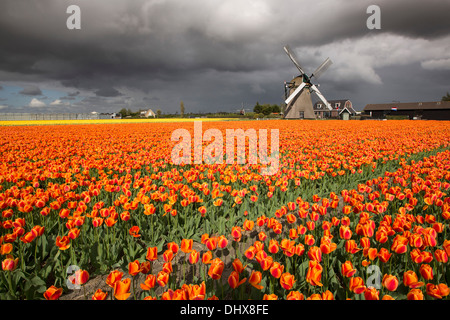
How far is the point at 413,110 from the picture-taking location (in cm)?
7000

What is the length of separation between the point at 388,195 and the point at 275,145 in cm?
767

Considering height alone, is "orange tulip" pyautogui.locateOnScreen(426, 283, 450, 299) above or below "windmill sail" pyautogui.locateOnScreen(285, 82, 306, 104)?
below

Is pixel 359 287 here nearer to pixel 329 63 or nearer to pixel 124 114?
pixel 329 63

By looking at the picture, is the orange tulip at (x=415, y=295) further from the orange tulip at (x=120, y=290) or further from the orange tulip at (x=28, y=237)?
the orange tulip at (x=28, y=237)

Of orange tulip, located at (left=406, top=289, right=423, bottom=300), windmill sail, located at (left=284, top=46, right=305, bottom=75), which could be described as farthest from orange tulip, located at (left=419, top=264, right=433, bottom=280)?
windmill sail, located at (left=284, top=46, right=305, bottom=75)

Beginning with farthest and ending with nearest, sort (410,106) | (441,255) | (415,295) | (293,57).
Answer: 1. (410,106)
2. (293,57)
3. (441,255)
4. (415,295)

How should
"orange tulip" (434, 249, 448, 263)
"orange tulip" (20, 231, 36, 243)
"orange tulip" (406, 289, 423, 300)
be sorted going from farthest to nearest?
"orange tulip" (20, 231, 36, 243) < "orange tulip" (434, 249, 448, 263) < "orange tulip" (406, 289, 423, 300)

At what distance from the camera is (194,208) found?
4773mm

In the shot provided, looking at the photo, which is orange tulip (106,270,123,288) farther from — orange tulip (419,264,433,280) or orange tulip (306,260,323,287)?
orange tulip (419,264,433,280)

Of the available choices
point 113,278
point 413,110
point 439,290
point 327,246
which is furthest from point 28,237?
point 413,110

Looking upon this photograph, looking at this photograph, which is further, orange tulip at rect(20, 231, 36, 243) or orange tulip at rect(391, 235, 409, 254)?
orange tulip at rect(20, 231, 36, 243)

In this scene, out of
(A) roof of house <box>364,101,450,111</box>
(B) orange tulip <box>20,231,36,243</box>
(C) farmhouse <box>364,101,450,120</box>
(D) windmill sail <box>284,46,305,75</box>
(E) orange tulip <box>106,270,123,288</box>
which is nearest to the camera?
(E) orange tulip <box>106,270,123,288</box>

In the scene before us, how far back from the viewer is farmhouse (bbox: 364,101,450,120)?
63750mm

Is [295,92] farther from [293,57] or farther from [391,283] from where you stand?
[391,283]
